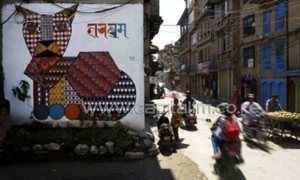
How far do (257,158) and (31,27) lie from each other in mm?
8406

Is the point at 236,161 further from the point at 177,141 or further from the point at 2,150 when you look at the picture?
the point at 2,150

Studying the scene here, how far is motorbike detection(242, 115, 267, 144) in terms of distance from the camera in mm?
10648

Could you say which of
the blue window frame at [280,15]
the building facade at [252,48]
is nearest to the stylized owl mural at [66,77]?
the building facade at [252,48]

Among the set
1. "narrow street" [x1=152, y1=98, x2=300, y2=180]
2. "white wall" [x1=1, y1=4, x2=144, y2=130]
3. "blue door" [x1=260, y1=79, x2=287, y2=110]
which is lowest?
"narrow street" [x1=152, y1=98, x2=300, y2=180]

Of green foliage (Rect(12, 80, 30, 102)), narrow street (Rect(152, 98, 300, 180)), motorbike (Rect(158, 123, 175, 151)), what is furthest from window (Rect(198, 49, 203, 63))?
green foliage (Rect(12, 80, 30, 102))

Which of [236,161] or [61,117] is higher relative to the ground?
[61,117]

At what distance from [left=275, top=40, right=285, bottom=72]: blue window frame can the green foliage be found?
47.7ft

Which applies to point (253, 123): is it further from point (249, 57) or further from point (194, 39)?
point (194, 39)

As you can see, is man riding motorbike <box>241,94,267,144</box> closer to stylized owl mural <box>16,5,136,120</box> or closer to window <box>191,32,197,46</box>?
stylized owl mural <box>16,5,136,120</box>

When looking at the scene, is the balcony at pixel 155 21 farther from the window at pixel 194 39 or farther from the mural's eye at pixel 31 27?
the window at pixel 194 39

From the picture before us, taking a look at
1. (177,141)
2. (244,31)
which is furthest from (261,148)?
(244,31)

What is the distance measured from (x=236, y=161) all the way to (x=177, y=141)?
14.3ft

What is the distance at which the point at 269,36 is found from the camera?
20109 mm

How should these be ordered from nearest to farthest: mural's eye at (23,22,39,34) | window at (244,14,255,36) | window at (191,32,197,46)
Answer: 1. mural's eye at (23,22,39,34)
2. window at (244,14,255,36)
3. window at (191,32,197,46)
